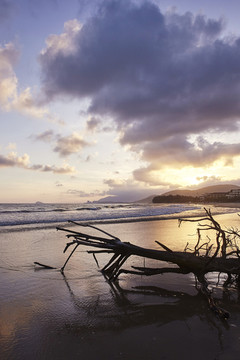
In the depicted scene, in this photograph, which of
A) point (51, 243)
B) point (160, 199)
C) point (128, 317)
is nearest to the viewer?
point (128, 317)

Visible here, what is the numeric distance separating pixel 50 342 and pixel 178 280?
367cm

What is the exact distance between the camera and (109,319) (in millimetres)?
4078

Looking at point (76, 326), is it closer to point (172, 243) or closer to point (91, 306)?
point (91, 306)

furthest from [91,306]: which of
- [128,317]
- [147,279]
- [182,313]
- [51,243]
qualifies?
[51,243]

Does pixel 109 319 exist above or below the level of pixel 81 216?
below

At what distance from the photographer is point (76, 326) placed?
3.83m

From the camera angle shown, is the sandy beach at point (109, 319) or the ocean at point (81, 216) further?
the ocean at point (81, 216)

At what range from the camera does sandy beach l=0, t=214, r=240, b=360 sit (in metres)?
3.21

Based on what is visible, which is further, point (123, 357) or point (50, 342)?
point (50, 342)

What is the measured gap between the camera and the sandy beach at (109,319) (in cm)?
321

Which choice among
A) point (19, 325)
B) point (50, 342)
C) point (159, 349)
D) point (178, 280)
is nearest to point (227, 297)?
point (178, 280)

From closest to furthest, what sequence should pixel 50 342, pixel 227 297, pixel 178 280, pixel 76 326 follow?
pixel 50 342 → pixel 76 326 → pixel 227 297 → pixel 178 280

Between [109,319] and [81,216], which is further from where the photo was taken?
[81,216]

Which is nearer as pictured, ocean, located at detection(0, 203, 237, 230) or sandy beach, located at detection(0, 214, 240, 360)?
sandy beach, located at detection(0, 214, 240, 360)
